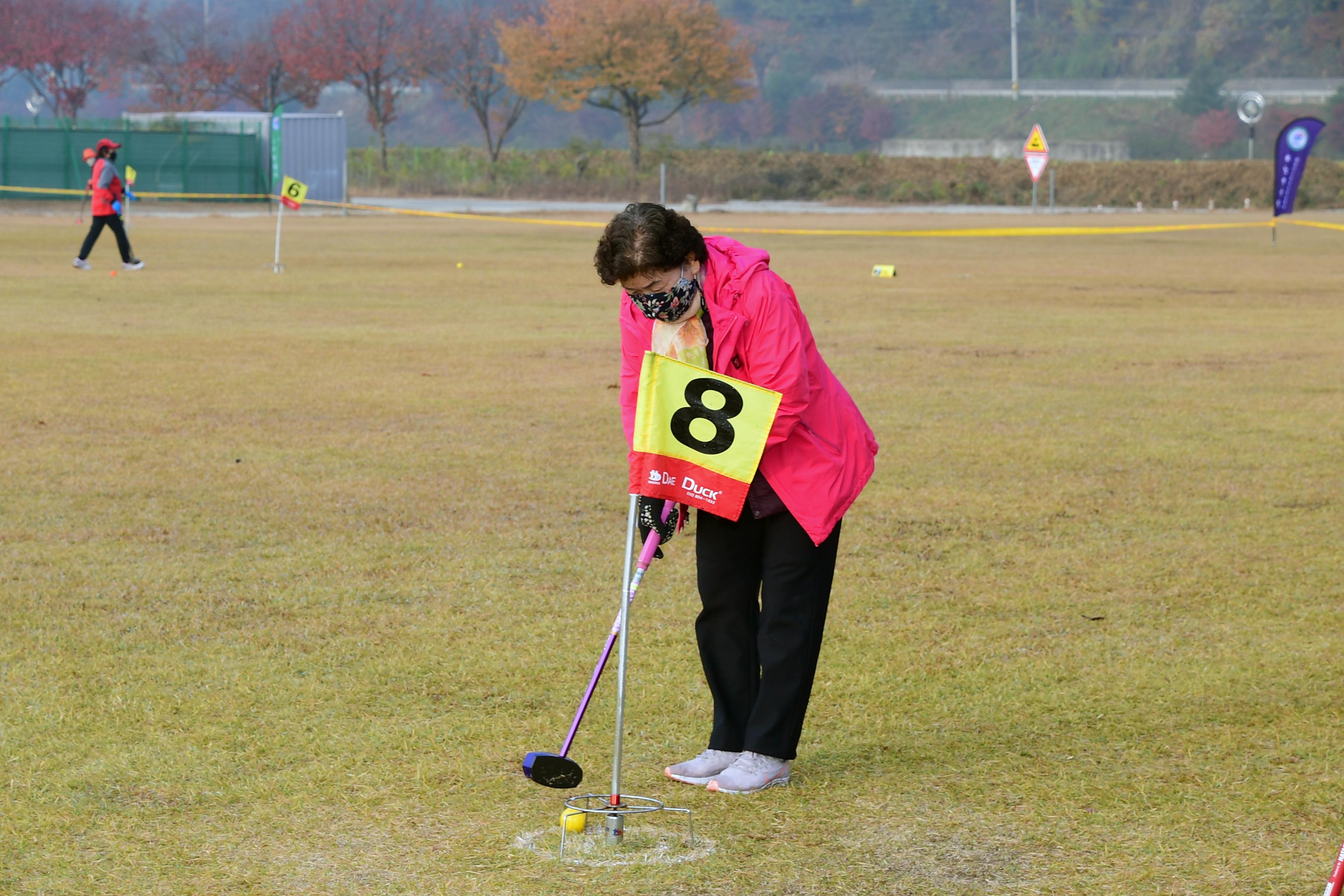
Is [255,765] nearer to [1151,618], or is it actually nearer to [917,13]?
[1151,618]

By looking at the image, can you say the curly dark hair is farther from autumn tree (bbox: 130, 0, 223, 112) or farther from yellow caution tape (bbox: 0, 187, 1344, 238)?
autumn tree (bbox: 130, 0, 223, 112)

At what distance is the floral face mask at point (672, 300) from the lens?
430 centimetres

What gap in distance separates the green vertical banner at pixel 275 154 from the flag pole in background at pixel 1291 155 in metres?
29.2

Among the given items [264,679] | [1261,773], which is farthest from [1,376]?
[1261,773]

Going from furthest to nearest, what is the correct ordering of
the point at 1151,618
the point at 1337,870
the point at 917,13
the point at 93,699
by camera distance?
the point at 917,13, the point at 1151,618, the point at 93,699, the point at 1337,870

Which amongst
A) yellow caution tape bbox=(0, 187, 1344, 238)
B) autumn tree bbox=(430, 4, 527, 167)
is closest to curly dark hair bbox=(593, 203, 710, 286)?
yellow caution tape bbox=(0, 187, 1344, 238)

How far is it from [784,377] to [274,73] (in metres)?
87.2

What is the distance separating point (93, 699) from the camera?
18.0 ft

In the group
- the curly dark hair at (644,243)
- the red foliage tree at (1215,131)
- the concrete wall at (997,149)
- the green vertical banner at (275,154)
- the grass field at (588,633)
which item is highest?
the red foliage tree at (1215,131)

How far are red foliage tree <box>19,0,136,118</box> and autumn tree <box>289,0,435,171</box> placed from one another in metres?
10.1

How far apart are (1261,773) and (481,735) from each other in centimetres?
240

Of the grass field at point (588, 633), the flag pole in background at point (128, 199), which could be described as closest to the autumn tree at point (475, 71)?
the flag pole in background at point (128, 199)

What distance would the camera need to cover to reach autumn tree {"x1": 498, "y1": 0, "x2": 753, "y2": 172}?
76312 mm

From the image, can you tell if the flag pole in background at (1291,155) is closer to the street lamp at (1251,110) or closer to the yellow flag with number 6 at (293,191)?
the yellow flag with number 6 at (293,191)
